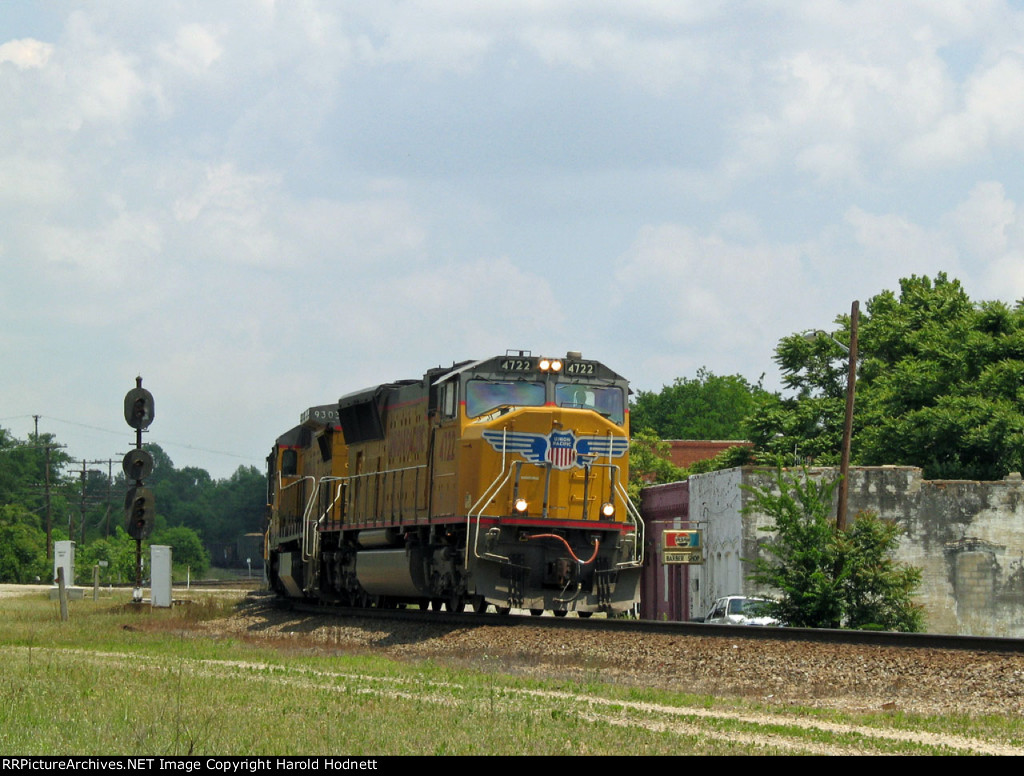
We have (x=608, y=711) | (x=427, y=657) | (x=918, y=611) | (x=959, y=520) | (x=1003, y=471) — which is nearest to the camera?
(x=608, y=711)

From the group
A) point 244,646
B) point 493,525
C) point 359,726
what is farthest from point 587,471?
point 359,726

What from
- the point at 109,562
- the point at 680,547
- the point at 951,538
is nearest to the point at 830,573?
the point at 951,538

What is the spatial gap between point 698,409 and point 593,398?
330 ft

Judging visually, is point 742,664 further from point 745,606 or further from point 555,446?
point 745,606

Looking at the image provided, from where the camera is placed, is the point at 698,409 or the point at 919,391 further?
the point at 698,409

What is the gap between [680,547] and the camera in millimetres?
44312

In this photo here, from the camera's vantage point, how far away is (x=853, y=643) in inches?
684

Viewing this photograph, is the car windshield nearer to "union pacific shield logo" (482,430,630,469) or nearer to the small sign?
the small sign

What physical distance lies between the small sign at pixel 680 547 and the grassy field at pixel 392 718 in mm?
26466

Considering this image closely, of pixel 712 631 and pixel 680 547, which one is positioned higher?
pixel 680 547

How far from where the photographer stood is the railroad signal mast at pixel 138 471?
36.8 meters

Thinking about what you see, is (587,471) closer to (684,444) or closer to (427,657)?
(427,657)

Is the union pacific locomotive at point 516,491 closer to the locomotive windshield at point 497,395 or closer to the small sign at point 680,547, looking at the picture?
the locomotive windshield at point 497,395

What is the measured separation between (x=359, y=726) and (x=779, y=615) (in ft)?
60.6
